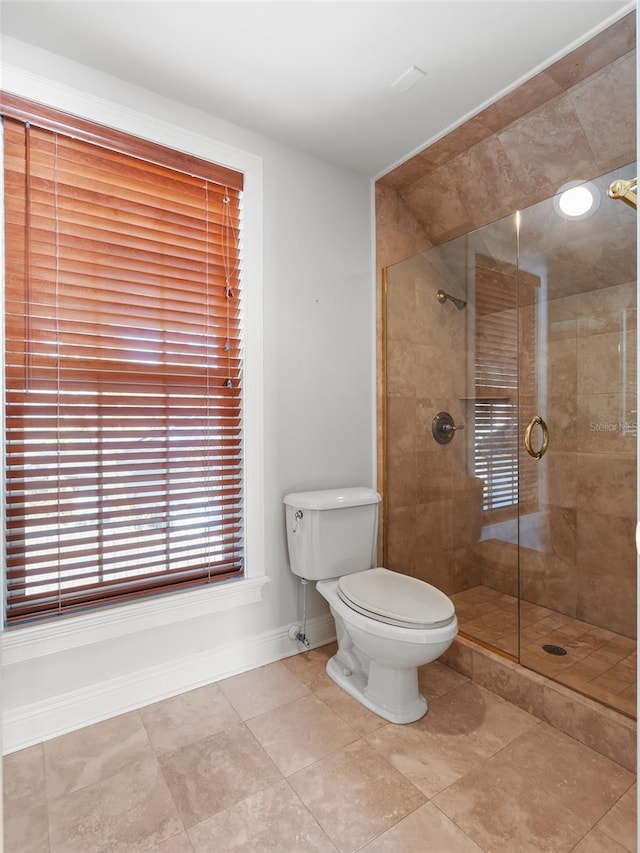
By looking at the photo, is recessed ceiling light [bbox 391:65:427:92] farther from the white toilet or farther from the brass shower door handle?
the white toilet

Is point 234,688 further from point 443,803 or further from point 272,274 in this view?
point 272,274

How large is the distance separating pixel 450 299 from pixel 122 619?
208 centimetres

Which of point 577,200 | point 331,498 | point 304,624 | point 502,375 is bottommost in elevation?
point 304,624

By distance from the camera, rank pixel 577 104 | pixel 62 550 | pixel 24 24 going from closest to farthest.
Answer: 1. pixel 24 24
2. pixel 62 550
3. pixel 577 104

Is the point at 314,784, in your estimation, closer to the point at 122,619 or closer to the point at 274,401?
the point at 122,619

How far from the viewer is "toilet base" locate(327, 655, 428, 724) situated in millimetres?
1717

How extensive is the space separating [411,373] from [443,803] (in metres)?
1.77

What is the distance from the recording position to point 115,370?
1.78 m

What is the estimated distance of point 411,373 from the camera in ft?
8.11

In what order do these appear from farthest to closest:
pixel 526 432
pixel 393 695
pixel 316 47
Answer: pixel 526 432
pixel 393 695
pixel 316 47

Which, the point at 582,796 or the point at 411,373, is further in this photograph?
the point at 411,373

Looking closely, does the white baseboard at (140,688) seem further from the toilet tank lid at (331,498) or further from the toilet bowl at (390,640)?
the toilet tank lid at (331,498)

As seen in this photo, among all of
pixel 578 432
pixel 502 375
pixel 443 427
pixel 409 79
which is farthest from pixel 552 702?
pixel 409 79

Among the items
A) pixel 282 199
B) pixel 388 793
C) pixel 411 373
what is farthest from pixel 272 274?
pixel 388 793
